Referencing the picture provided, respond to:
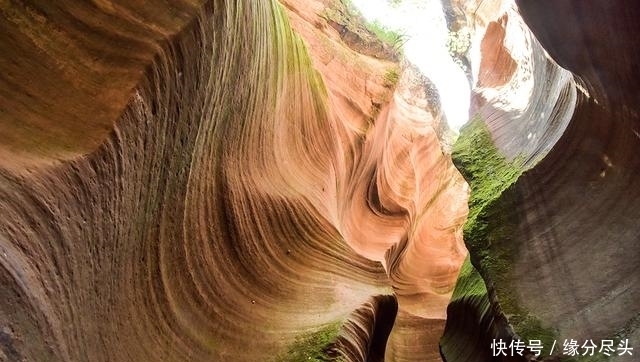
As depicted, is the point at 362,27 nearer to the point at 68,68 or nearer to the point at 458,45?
the point at 458,45

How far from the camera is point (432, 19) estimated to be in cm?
1160

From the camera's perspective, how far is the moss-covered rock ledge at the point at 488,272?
4211 millimetres

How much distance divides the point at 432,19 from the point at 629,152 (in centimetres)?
863

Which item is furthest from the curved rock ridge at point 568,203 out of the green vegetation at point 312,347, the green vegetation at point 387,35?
the green vegetation at point 387,35

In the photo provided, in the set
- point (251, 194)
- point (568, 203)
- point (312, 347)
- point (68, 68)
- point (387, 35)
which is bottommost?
point (312, 347)

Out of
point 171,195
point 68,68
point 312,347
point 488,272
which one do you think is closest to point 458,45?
point 488,272

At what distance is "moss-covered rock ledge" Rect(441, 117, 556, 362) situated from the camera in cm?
421

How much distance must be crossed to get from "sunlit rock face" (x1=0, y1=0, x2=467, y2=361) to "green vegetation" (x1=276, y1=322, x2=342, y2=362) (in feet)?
0.05

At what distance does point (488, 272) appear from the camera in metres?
4.44

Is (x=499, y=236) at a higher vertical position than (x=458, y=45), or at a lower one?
lower

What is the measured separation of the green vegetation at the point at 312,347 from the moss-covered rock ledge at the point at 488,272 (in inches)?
52.9

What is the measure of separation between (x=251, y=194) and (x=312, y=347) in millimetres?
1239

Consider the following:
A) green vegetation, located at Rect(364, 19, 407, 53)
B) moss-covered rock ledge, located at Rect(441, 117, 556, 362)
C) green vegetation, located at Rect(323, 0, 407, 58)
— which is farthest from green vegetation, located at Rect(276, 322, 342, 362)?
green vegetation, located at Rect(364, 19, 407, 53)

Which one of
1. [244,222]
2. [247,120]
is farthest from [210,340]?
[247,120]
